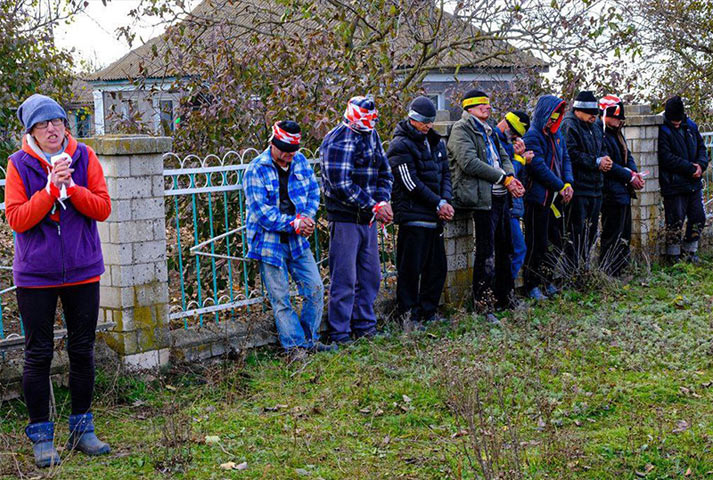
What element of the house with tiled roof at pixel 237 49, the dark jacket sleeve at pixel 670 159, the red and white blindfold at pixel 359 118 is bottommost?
the dark jacket sleeve at pixel 670 159

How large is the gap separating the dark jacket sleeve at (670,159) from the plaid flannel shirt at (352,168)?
15.8ft

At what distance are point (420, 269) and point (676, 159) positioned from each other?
4.42 meters

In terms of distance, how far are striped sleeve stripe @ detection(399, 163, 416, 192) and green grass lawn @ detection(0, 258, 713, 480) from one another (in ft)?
4.16

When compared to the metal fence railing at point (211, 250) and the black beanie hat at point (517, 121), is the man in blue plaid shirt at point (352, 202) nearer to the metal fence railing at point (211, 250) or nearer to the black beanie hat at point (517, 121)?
the metal fence railing at point (211, 250)

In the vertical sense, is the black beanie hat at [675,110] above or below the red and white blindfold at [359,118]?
above

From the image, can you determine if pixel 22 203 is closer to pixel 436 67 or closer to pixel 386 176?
pixel 386 176

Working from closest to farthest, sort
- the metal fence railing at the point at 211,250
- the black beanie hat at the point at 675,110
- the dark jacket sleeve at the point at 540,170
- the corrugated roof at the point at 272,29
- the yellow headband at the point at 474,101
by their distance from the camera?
the metal fence railing at the point at 211,250, the yellow headband at the point at 474,101, the dark jacket sleeve at the point at 540,170, the corrugated roof at the point at 272,29, the black beanie hat at the point at 675,110

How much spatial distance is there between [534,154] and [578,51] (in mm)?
3175

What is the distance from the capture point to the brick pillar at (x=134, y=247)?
→ 6629 millimetres

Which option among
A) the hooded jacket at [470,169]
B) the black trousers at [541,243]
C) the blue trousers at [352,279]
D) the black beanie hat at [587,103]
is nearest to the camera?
the blue trousers at [352,279]

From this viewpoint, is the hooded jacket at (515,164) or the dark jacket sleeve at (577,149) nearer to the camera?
the hooded jacket at (515,164)

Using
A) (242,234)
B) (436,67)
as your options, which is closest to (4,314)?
(242,234)

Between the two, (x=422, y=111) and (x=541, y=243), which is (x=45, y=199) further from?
(x=541, y=243)

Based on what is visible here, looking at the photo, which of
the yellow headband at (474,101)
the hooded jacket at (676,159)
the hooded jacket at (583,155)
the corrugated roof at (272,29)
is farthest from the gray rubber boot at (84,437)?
the hooded jacket at (676,159)
